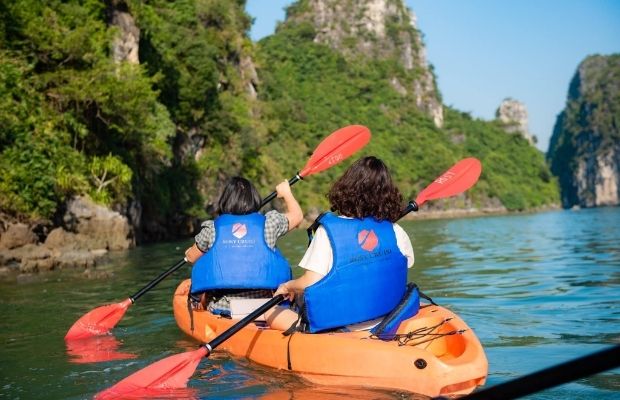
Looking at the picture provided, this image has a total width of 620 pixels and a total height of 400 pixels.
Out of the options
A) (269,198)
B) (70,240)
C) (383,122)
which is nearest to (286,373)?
(269,198)

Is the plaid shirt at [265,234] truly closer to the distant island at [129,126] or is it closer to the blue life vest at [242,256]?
the blue life vest at [242,256]

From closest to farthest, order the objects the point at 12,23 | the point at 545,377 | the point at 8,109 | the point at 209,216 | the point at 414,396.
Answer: the point at 545,377 → the point at 414,396 → the point at 8,109 → the point at 12,23 → the point at 209,216

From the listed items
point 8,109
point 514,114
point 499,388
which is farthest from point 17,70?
point 514,114

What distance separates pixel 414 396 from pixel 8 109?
41.6ft

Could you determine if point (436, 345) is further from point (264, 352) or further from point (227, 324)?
point (227, 324)

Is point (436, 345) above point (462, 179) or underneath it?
underneath

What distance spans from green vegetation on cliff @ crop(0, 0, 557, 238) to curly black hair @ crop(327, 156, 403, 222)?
11085mm

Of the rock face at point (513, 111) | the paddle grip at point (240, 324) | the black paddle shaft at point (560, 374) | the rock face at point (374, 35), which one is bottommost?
the paddle grip at point (240, 324)

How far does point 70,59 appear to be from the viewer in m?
16.0

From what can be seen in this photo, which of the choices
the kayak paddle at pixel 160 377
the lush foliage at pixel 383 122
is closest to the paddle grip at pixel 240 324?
the kayak paddle at pixel 160 377

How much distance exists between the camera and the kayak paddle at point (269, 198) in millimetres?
5527

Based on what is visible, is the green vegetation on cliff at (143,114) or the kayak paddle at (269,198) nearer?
the kayak paddle at (269,198)

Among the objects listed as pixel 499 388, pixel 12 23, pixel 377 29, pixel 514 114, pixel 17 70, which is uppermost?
pixel 377 29

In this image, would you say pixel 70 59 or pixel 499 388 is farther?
pixel 70 59
